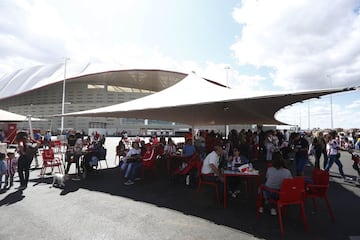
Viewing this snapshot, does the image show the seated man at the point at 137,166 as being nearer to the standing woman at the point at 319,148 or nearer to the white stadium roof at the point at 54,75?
the standing woman at the point at 319,148

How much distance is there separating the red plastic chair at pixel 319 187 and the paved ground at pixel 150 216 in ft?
1.11

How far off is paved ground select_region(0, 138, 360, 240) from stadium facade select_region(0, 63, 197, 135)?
3583cm

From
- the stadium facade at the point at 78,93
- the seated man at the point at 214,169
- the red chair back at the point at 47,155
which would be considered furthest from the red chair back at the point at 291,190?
the stadium facade at the point at 78,93

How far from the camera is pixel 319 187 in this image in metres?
3.39

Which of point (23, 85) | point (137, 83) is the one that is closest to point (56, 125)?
point (23, 85)

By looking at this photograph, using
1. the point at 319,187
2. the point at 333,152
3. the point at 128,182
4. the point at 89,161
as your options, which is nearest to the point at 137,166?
the point at 128,182

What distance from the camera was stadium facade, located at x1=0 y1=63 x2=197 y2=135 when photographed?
134ft

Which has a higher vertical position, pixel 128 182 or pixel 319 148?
pixel 319 148

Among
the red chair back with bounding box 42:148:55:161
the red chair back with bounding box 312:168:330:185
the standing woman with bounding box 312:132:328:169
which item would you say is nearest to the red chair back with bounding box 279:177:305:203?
the red chair back with bounding box 312:168:330:185

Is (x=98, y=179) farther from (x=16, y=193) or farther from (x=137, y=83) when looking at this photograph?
(x=137, y=83)

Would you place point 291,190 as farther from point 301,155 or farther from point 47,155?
point 47,155

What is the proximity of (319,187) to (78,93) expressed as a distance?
47189 mm

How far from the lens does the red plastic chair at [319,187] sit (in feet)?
10.8

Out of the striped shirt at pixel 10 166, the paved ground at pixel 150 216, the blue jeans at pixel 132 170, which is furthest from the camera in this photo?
the blue jeans at pixel 132 170
